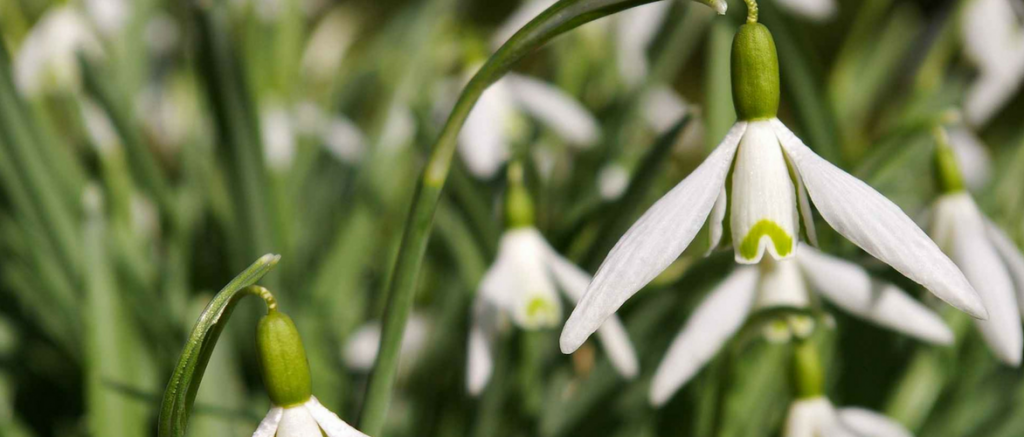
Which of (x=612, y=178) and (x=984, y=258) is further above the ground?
(x=612, y=178)

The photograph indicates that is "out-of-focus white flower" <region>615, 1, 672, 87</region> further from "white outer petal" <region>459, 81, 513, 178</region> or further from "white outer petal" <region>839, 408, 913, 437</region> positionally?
"white outer petal" <region>839, 408, 913, 437</region>

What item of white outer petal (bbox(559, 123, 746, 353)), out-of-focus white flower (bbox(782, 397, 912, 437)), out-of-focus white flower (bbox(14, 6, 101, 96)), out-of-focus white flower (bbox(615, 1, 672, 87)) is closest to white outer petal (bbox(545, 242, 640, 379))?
out-of-focus white flower (bbox(782, 397, 912, 437))

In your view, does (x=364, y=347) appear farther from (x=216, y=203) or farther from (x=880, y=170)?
(x=880, y=170)

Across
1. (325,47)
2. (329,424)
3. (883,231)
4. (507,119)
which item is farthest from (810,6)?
(325,47)

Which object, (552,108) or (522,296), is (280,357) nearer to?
(522,296)

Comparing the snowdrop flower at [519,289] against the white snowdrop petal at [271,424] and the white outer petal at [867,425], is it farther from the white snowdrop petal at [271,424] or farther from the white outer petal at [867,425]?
the white snowdrop petal at [271,424]

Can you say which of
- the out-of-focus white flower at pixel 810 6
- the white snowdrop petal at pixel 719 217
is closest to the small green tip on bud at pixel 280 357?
the white snowdrop petal at pixel 719 217

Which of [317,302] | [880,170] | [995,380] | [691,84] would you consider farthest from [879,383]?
[691,84]
